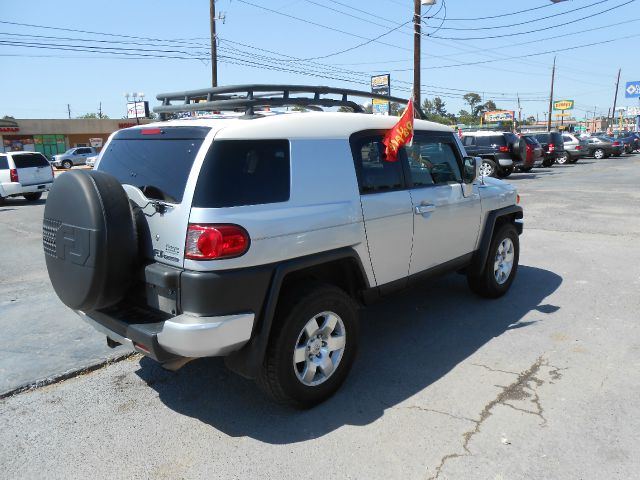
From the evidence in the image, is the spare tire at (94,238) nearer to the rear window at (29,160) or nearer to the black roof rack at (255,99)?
the black roof rack at (255,99)

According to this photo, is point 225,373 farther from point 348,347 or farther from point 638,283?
point 638,283

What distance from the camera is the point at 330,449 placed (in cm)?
299

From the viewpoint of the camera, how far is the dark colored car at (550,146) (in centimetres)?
2597

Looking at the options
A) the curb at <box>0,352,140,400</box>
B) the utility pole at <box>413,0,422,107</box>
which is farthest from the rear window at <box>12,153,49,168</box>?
the curb at <box>0,352,140,400</box>

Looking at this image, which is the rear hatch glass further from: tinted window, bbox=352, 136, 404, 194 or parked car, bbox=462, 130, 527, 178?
parked car, bbox=462, 130, 527, 178

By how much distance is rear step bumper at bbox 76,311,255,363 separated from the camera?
2.83 metres

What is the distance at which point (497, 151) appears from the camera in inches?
763

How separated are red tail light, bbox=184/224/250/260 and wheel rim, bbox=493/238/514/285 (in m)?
3.33

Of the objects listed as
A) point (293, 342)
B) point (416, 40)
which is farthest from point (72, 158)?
point (293, 342)

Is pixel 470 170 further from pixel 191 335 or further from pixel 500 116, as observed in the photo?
pixel 500 116

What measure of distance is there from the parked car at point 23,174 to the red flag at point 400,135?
15.7m

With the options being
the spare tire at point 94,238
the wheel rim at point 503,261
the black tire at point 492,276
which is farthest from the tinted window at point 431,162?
the spare tire at point 94,238

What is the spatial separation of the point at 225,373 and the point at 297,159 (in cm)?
181

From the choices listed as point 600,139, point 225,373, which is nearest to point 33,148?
point 600,139
